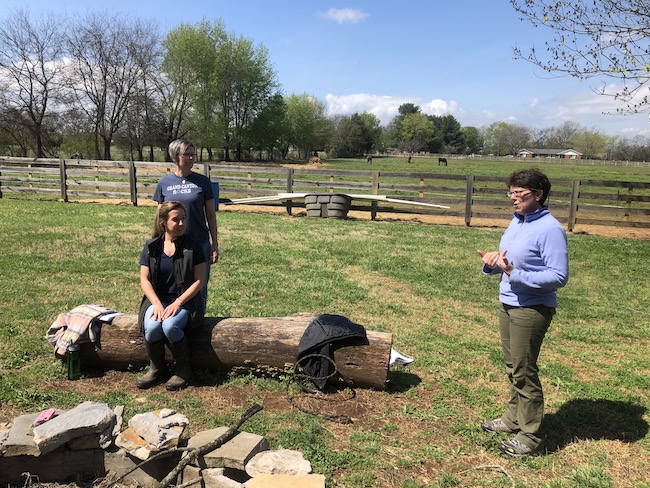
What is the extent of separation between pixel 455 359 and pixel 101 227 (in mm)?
9084

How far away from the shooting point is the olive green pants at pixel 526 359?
2.95 meters

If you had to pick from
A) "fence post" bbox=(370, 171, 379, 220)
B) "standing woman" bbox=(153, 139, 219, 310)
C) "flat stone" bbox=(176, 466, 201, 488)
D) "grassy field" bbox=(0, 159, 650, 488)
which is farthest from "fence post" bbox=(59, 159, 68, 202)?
"flat stone" bbox=(176, 466, 201, 488)

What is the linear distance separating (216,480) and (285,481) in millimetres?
401

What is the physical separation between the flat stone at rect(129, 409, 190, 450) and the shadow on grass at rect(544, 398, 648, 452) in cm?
246

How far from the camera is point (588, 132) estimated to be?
364 ft

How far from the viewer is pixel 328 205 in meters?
13.3

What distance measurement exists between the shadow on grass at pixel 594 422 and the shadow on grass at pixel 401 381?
1.06m

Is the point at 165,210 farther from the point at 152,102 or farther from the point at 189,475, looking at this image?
the point at 152,102

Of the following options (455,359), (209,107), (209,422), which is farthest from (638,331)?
(209,107)

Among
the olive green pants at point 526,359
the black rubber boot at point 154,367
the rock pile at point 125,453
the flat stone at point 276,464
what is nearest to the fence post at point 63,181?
the black rubber boot at point 154,367

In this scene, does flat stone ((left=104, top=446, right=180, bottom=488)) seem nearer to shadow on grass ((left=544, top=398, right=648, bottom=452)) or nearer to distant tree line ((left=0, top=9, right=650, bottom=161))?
shadow on grass ((left=544, top=398, right=648, bottom=452))

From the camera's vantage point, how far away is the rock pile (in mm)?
2449

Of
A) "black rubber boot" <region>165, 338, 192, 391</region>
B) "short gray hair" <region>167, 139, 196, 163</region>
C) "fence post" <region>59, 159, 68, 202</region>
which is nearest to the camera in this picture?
"black rubber boot" <region>165, 338, 192, 391</region>

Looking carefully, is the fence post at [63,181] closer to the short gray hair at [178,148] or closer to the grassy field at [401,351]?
the grassy field at [401,351]
